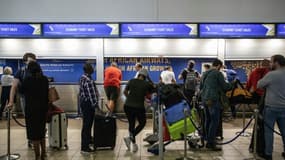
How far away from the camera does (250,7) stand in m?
10.7

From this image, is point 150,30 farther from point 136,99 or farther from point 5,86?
point 136,99

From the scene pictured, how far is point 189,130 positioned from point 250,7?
6.04 meters

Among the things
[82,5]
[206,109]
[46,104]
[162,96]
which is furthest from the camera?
[82,5]

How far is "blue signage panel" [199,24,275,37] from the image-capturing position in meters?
10.7

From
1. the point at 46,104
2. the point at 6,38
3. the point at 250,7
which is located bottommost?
the point at 46,104

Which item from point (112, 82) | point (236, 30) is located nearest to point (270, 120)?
point (112, 82)

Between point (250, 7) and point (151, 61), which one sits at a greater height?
point (250, 7)

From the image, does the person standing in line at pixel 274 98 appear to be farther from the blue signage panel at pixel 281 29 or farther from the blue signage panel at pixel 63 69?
the blue signage panel at pixel 63 69

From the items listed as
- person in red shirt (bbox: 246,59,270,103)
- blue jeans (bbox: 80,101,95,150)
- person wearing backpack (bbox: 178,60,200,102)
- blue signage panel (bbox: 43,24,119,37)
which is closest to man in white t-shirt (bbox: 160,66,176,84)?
person wearing backpack (bbox: 178,60,200,102)

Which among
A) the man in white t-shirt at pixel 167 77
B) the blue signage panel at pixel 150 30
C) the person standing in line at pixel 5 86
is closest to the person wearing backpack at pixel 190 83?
the man in white t-shirt at pixel 167 77

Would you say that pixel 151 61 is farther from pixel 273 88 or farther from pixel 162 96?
pixel 273 88

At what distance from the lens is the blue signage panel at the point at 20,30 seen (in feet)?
35.0

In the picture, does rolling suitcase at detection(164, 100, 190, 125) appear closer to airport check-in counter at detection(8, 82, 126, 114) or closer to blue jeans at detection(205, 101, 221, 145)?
blue jeans at detection(205, 101, 221, 145)

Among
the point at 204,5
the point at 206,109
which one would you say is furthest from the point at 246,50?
the point at 206,109
